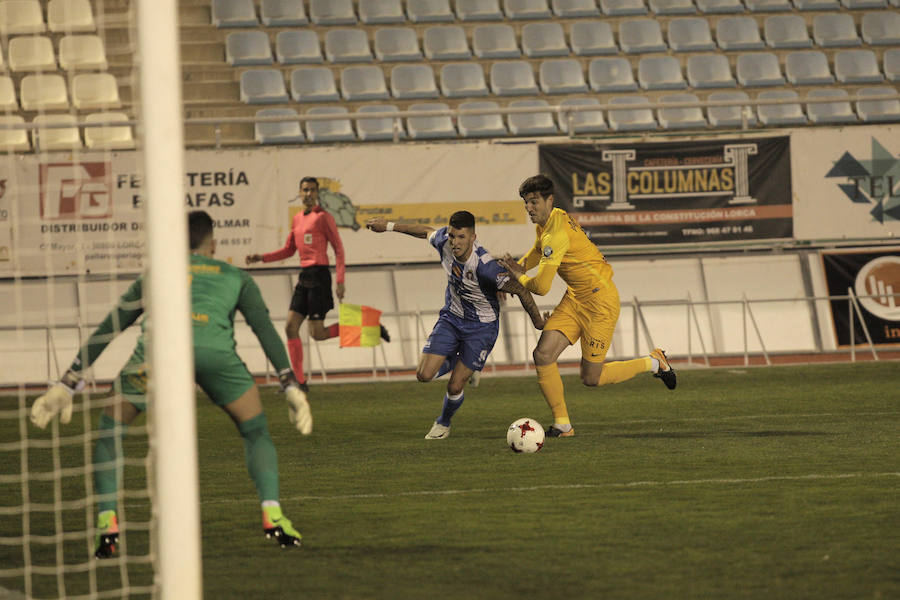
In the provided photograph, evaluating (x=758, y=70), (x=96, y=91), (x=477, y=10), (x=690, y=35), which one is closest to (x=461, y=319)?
(x=96, y=91)

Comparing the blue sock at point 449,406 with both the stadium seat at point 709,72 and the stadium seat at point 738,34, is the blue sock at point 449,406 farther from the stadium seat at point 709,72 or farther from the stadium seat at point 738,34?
the stadium seat at point 738,34

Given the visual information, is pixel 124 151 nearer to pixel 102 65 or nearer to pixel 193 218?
pixel 102 65

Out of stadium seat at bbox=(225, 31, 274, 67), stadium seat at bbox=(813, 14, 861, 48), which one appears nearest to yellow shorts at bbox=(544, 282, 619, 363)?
stadium seat at bbox=(225, 31, 274, 67)

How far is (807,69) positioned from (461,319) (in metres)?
12.9

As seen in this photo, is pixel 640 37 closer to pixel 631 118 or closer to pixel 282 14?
pixel 631 118

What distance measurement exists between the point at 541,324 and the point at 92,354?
4.29m

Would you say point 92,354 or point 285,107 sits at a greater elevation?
point 285,107

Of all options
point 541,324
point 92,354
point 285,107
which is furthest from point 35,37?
point 92,354

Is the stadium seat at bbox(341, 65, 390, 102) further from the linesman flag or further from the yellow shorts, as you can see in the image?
the yellow shorts

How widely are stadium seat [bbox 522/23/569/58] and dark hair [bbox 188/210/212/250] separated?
610 inches

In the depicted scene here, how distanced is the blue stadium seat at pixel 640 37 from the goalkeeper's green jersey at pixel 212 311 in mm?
15979

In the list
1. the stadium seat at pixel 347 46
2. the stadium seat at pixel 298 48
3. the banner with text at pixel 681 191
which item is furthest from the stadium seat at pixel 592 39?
the banner with text at pixel 681 191

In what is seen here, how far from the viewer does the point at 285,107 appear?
19891 mm

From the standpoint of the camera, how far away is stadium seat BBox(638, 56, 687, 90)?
20953 millimetres
